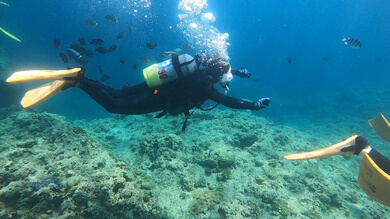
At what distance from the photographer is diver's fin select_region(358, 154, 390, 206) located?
6.40ft

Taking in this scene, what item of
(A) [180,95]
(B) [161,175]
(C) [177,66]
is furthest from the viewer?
(B) [161,175]

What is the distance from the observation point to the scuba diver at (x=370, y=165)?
198cm

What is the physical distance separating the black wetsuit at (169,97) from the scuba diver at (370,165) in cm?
167

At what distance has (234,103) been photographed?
4062mm

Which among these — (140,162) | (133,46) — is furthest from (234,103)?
(133,46)

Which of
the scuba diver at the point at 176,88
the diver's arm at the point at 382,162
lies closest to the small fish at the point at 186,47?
the scuba diver at the point at 176,88

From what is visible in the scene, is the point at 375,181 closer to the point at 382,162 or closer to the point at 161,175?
the point at 382,162

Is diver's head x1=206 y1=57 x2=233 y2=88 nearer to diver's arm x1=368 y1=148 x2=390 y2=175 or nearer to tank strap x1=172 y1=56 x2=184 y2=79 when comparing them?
tank strap x1=172 y1=56 x2=184 y2=79

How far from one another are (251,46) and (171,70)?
472ft

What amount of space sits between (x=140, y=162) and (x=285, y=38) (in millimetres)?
185156

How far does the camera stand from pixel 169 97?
400 cm

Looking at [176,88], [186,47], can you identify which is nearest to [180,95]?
[176,88]

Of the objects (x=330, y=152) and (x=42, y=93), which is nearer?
(x=330, y=152)

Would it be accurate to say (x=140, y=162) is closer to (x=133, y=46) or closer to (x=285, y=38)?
(x=133, y=46)
